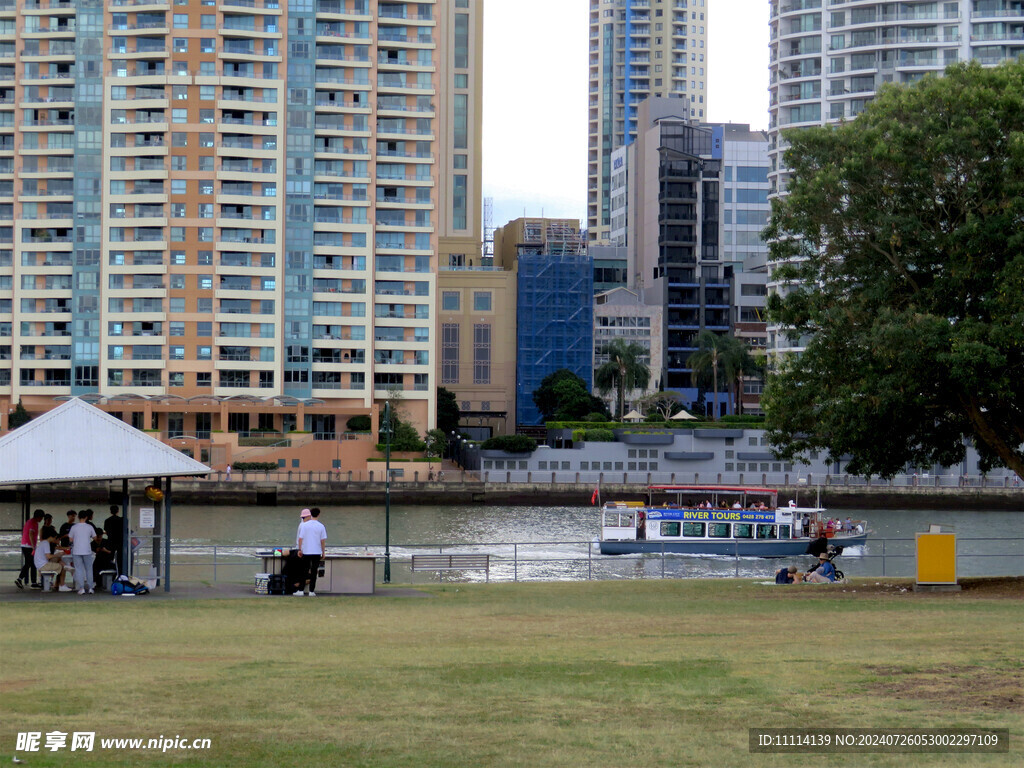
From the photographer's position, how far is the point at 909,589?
92.4ft

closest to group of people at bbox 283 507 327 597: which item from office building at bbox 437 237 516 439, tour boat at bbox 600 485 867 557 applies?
tour boat at bbox 600 485 867 557

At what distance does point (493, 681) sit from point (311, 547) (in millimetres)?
11603

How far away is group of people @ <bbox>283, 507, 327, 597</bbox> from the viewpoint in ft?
81.4

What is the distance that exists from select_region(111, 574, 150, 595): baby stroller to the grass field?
2.26 meters

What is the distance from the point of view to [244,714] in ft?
39.0

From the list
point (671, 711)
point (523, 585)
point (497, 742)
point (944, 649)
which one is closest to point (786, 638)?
point (944, 649)

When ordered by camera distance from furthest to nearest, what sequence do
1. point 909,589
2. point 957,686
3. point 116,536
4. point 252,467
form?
point 252,467
point 909,589
point 116,536
point 957,686

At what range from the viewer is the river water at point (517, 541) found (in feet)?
147

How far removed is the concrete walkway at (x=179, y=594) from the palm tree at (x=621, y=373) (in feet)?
375

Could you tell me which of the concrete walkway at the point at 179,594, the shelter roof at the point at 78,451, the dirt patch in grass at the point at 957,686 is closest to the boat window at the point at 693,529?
the concrete walkway at the point at 179,594

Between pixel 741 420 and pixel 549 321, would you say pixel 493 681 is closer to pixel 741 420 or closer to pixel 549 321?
pixel 741 420

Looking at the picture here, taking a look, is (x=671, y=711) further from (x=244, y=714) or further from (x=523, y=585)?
(x=523, y=585)

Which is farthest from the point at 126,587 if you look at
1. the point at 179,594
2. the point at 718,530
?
the point at 718,530

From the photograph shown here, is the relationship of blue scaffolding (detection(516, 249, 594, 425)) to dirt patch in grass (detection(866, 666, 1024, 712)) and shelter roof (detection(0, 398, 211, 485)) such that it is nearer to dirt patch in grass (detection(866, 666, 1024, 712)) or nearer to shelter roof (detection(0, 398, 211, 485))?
shelter roof (detection(0, 398, 211, 485))
